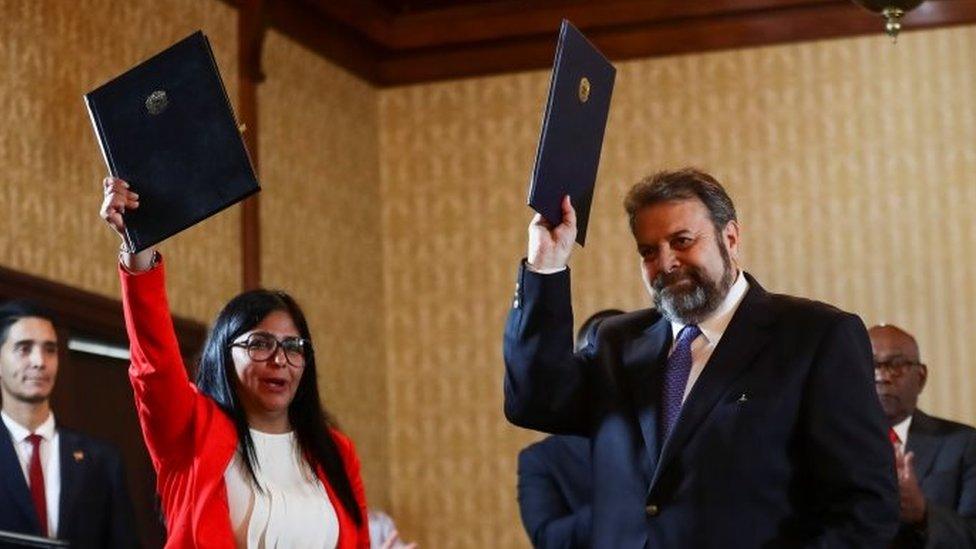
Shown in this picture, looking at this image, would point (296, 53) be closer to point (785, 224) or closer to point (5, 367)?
point (785, 224)

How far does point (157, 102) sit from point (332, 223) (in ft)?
16.4

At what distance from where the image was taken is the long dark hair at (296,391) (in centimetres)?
355

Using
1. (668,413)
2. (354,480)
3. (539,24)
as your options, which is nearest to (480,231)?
(539,24)

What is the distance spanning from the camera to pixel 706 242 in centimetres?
316

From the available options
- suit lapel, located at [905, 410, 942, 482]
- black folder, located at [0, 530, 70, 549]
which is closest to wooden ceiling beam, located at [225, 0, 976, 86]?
suit lapel, located at [905, 410, 942, 482]

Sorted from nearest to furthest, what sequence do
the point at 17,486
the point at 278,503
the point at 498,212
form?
the point at 278,503
the point at 17,486
the point at 498,212

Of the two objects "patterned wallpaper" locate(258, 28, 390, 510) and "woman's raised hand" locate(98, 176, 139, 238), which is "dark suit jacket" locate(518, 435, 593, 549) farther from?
"patterned wallpaper" locate(258, 28, 390, 510)

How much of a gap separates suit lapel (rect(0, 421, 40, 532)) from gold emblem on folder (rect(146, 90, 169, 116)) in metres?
2.24

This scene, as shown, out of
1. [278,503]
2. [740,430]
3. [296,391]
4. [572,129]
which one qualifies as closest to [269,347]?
[296,391]

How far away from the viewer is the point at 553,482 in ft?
15.5

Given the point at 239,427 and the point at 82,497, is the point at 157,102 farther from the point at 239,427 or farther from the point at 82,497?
the point at 82,497

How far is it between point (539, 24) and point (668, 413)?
5.62 m

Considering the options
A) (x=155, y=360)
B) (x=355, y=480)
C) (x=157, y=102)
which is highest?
(x=157, y=102)

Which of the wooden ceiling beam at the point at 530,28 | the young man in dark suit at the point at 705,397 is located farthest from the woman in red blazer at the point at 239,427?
the wooden ceiling beam at the point at 530,28
